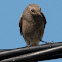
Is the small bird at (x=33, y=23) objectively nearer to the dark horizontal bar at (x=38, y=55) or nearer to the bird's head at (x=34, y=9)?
the bird's head at (x=34, y=9)

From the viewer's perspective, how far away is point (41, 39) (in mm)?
8070

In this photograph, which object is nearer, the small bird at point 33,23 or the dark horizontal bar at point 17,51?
the dark horizontal bar at point 17,51

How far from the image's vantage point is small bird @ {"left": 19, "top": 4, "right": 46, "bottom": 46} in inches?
287

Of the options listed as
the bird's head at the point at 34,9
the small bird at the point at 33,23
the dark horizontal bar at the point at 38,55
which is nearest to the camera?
the dark horizontal bar at the point at 38,55

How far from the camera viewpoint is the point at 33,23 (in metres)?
7.46

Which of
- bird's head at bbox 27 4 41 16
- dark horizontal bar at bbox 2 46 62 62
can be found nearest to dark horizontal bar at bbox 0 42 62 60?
dark horizontal bar at bbox 2 46 62 62

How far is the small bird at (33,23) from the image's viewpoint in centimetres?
730

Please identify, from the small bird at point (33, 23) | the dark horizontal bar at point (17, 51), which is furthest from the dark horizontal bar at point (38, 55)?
the small bird at point (33, 23)

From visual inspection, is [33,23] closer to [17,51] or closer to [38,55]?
[17,51]

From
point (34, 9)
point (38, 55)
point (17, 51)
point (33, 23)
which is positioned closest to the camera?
point (38, 55)

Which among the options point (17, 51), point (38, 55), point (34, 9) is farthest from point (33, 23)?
point (38, 55)

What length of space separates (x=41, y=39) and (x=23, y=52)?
3.89 metres

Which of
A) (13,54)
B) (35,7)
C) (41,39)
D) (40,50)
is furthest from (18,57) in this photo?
(41,39)

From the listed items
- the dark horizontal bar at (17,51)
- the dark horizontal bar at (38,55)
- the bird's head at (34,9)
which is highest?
the bird's head at (34,9)
